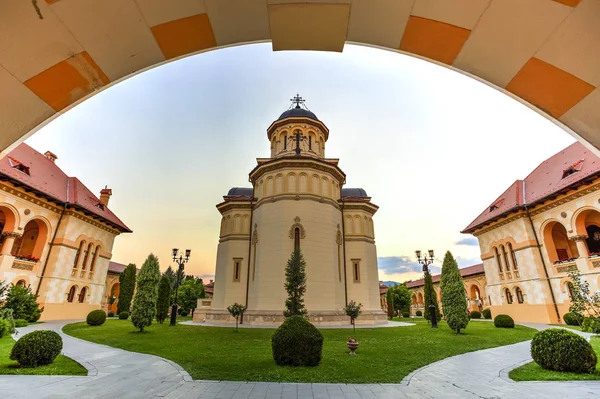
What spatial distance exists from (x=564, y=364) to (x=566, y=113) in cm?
938

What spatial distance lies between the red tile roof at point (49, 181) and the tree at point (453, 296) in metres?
27.6

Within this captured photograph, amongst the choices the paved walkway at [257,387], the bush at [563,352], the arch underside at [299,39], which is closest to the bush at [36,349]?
the paved walkway at [257,387]

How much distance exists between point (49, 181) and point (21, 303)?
9.80 metres

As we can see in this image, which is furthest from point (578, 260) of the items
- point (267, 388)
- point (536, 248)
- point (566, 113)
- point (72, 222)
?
point (72, 222)

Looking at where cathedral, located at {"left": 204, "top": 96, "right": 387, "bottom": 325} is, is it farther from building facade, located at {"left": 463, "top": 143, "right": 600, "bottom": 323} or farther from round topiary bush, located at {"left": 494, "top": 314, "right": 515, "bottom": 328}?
building facade, located at {"left": 463, "top": 143, "right": 600, "bottom": 323}

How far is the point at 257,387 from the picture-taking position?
19.9 feet

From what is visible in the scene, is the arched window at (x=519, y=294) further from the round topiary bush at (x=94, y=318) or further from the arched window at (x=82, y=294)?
the arched window at (x=82, y=294)

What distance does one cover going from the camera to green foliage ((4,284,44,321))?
1633 centimetres

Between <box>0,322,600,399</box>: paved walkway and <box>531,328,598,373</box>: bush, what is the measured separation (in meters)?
0.84

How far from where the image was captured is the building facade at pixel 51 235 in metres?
18.3

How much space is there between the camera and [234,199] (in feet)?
84.3

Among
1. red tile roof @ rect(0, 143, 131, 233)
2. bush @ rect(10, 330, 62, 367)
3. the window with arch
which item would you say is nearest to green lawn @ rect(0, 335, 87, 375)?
bush @ rect(10, 330, 62, 367)

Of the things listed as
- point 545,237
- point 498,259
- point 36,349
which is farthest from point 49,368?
point 498,259

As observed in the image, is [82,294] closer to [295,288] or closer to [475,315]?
[295,288]
